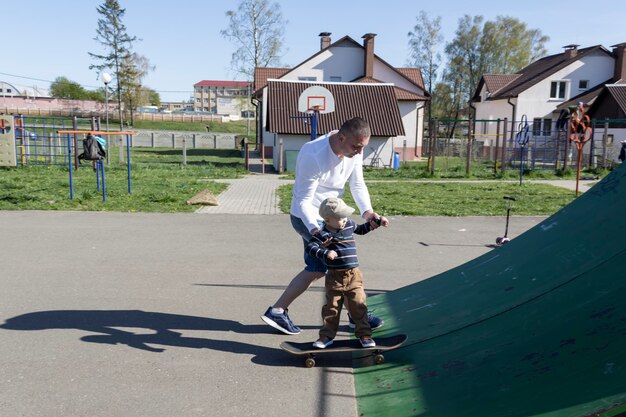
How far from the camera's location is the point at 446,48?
62.5 meters

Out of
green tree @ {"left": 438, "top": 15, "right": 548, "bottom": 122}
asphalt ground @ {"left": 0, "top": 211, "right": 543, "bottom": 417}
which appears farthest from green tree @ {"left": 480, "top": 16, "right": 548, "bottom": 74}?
asphalt ground @ {"left": 0, "top": 211, "right": 543, "bottom": 417}

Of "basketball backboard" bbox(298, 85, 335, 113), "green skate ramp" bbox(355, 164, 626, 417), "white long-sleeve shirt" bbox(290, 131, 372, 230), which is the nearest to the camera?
"green skate ramp" bbox(355, 164, 626, 417)

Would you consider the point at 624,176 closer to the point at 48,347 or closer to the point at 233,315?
the point at 233,315

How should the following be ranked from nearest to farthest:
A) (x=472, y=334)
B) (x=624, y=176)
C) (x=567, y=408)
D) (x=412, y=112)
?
(x=567, y=408)
(x=472, y=334)
(x=624, y=176)
(x=412, y=112)

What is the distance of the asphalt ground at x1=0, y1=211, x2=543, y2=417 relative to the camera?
146 inches

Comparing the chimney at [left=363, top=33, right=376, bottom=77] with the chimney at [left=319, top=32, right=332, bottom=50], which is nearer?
the chimney at [left=363, top=33, right=376, bottom=77]

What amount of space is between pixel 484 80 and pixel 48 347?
50.8 metres

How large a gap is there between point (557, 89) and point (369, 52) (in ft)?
50.9

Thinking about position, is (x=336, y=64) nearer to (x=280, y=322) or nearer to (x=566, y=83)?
(x=566, y=83)

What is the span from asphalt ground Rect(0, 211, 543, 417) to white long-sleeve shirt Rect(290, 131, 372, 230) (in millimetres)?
1210

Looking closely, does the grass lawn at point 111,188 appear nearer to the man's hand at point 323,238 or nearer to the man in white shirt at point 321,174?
the man in white shirt at point 321,174

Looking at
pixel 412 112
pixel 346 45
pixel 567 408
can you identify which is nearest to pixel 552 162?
pixel 412 112

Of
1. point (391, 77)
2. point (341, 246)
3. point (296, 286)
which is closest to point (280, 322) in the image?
point (296, 286)

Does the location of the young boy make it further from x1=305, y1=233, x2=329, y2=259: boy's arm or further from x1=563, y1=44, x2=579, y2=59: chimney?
x1=563, y1=44, x2=579, y2=59: chimney
